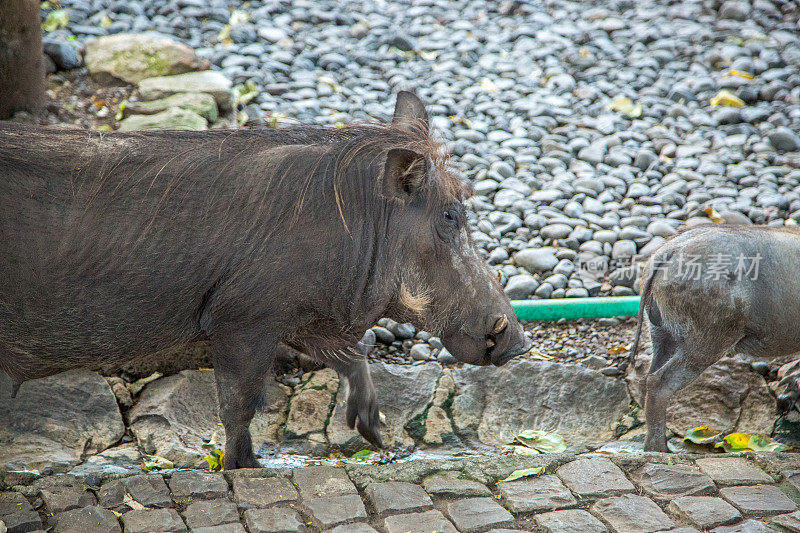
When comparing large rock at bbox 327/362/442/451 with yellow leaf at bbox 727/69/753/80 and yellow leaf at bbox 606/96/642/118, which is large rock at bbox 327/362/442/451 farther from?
yellow leaf at bbox 727/69/753/80

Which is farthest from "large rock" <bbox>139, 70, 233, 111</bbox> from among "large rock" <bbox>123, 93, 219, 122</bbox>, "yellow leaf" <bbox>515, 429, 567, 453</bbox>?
"yellow leaf" <bbox>515, 429, 567, 453</bbox>

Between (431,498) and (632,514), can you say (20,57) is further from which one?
(632,514)

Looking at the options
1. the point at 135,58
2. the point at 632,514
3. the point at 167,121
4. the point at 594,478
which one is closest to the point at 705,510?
the point at 632,514

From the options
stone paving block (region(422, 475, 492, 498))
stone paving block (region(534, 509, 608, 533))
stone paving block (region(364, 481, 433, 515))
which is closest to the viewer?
stone paving block (region(534, 509, 608, 533))

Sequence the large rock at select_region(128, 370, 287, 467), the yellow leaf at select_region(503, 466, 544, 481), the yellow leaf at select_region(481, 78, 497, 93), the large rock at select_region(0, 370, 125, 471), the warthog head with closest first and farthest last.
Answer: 1. the yellow leaf at select_region(503, 466, 544, 481)
2. the warthog head
3. the large rock at select_region(0, 370, 125, 471)
4. the large rock at select_region(128, 370, 287, 467)
5. the yellow leaf at select_region(481, 78, 497, 93)

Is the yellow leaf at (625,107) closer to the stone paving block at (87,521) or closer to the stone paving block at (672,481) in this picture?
the stone paving block at (672,481)

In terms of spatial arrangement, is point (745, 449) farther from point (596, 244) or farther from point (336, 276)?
point (336, 276)

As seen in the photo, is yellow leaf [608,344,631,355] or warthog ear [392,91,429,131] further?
yellow leaf [608,344,631,355]

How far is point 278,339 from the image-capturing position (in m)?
3.41

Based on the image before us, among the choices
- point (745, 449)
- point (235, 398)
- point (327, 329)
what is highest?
point (327, 329)

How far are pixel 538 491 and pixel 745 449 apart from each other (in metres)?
1.38

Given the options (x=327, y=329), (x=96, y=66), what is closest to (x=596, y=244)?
(x=327, y=329)

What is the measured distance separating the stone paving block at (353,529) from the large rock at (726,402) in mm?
1966

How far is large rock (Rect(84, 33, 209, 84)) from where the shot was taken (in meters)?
6.61
